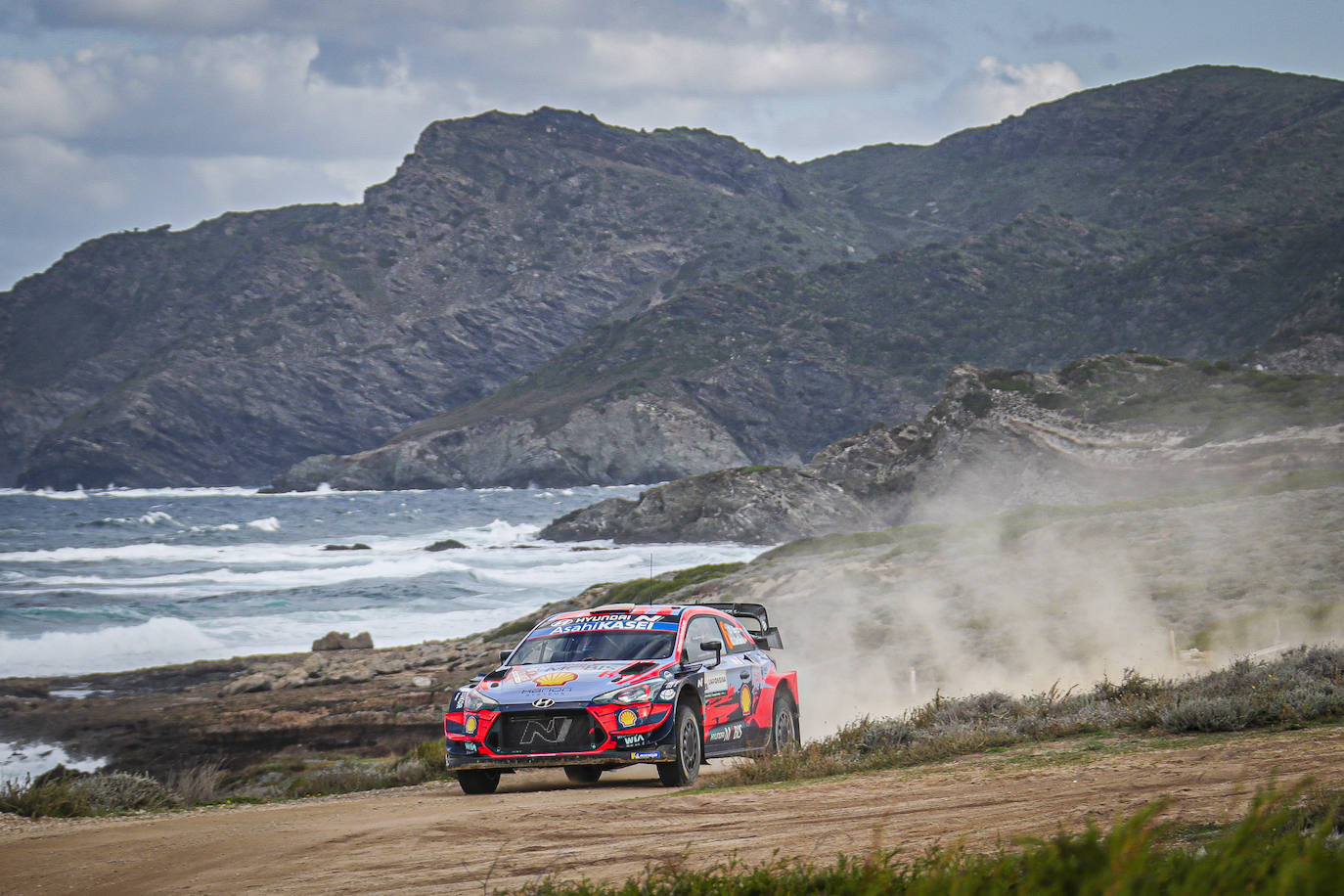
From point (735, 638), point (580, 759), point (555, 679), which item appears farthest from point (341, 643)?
point (580, 759)

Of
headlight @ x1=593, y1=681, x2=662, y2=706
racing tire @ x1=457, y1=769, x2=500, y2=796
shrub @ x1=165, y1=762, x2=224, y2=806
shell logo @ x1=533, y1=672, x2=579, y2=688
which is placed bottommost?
shrub @ x1=165, y1=762, x2=224, y2=806

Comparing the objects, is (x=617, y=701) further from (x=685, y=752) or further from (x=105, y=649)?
(x=105, y=649)

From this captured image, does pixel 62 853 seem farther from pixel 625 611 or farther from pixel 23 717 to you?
pixel 23 717

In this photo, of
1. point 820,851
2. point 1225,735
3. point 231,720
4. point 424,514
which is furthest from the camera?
point 424,514

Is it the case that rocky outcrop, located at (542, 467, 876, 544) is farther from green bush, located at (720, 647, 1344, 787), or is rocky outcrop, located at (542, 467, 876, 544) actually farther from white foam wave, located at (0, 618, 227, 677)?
green bush, located at (720, 647, 1344, 787)

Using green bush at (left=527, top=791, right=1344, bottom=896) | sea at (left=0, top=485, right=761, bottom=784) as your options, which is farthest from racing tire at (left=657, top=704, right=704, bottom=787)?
sea at (left=0, top=485, right=761, bottom=784)

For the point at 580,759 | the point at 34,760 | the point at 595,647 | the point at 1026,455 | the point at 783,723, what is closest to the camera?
the point at 580,759

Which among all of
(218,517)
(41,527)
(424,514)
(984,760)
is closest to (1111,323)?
(424,514)
